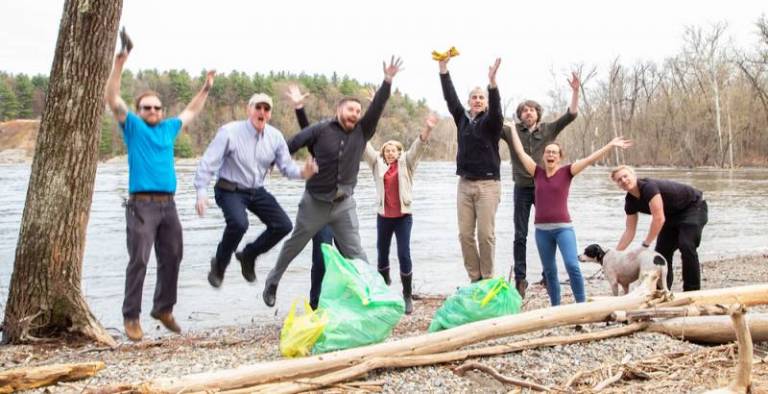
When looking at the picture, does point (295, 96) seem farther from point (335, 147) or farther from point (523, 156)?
point (523, 156)

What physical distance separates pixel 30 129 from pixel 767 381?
347 ft

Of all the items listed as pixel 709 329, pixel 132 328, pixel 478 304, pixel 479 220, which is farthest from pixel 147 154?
pixel 709 329

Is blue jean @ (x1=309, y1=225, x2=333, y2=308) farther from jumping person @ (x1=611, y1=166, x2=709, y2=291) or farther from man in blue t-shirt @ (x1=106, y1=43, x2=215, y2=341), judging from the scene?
jumping person @ (x1=611, y1=166, x2=709, y2=291)

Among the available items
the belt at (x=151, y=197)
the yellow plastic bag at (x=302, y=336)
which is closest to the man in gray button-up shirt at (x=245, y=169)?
the belt at (x=151, y=197)

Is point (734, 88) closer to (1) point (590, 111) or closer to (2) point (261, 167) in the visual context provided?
(1) point (590, 111)

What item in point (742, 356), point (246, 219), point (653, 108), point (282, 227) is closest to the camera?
point (742, 356)

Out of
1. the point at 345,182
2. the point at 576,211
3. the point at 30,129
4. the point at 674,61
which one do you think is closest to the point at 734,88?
the point at 674,61

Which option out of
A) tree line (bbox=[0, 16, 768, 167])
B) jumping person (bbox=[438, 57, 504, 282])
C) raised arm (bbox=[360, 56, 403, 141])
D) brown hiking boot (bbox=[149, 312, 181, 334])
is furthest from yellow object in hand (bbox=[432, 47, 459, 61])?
tree line (bbox=[0, 16, 768, 167])

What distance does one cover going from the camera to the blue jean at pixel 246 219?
638 cm

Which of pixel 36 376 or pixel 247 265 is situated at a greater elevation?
pixel 247 265

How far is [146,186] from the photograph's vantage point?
559 centimetres

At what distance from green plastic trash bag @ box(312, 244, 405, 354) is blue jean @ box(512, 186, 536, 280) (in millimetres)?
2869

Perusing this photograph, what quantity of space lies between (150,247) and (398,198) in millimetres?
2625

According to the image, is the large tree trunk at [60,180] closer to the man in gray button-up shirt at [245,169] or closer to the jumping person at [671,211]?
the man in gray button-up shirt at [245,169]
